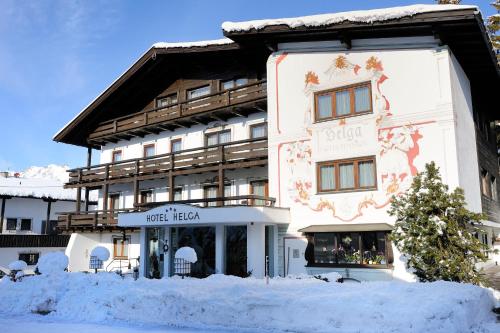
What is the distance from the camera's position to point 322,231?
18.0 m

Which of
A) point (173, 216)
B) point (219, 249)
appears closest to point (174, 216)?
point (173, 216)

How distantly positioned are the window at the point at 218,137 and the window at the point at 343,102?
21.6ft

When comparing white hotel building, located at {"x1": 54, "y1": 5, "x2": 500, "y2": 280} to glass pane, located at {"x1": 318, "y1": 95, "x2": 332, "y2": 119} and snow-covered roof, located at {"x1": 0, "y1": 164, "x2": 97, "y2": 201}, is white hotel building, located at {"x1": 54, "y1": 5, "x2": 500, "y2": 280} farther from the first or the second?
snow-covered roof, located at {"x1": 0, "y1": 164, "x2": 97, "y2": 201}

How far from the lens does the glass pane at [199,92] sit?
25886mm

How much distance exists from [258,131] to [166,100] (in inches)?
300

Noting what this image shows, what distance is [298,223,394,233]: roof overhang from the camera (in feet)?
54.8

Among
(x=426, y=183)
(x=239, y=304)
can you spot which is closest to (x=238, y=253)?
(x=239, y=304)

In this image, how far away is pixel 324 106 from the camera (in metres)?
19.1

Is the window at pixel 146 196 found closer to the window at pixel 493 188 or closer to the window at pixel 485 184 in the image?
the window at pixel 485 184

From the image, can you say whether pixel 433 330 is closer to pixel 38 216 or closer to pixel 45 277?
pixel 45 277

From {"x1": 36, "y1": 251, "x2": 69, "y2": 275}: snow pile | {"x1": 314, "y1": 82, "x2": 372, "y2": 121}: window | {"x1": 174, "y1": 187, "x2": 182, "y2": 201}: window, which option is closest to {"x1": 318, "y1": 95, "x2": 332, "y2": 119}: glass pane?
{"x1": 314, "y1": 82, "x2": 372, "y2": 121}: window

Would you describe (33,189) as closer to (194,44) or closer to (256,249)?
(194,44)

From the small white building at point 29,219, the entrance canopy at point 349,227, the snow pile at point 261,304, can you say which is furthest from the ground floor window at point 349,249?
the small white building at point 29,219

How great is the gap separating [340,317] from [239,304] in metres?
2.75
